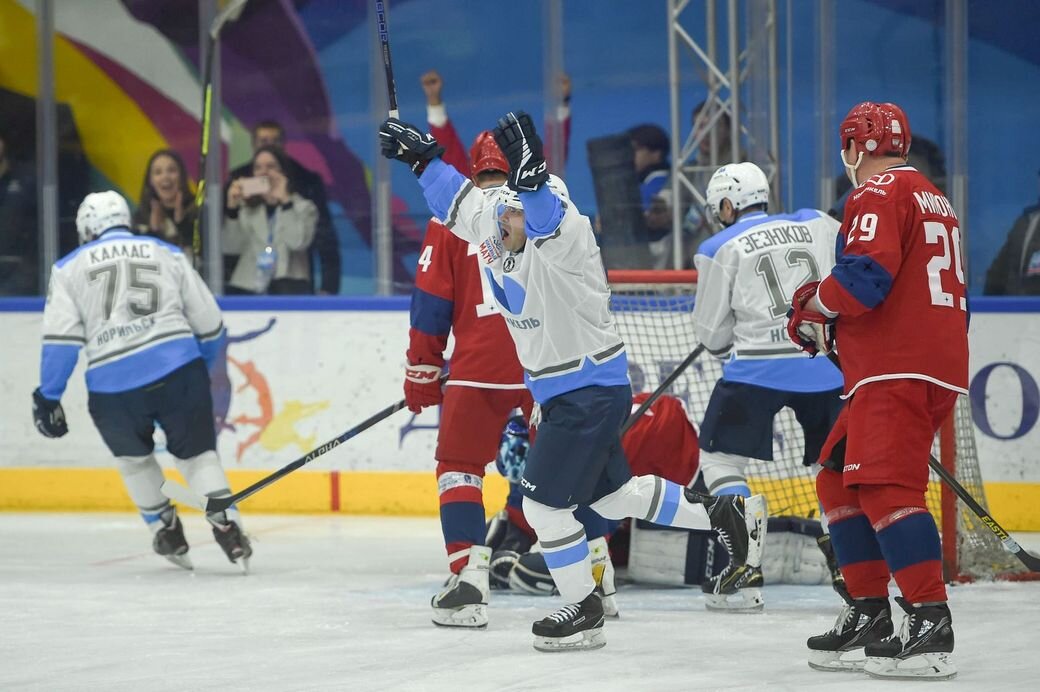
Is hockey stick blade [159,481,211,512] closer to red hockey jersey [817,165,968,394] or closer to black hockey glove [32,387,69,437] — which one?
black hockey glove [32,387,69,437]

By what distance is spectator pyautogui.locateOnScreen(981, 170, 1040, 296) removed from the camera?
265 inches

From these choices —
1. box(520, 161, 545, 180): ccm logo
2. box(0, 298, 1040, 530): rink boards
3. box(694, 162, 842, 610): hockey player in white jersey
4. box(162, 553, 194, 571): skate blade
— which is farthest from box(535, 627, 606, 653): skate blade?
box(0, 298, 1040, 530): rink boards

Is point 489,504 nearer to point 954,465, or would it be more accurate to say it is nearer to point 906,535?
point 954,465

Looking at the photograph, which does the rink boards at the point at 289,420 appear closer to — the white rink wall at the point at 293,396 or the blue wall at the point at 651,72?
the white rink wall at the point at 293,396

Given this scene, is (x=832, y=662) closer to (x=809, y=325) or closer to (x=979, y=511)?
(x=809, y=325)

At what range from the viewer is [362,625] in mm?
4188

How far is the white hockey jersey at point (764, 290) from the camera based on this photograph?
438cm

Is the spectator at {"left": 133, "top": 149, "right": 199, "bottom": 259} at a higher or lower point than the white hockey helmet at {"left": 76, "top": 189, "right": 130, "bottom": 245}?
higher

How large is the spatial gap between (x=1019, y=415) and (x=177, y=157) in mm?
4853

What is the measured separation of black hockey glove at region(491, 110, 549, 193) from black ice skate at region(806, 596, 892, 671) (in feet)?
4.03

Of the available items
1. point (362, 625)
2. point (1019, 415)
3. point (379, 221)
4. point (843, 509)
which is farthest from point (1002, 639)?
point (379, 221)

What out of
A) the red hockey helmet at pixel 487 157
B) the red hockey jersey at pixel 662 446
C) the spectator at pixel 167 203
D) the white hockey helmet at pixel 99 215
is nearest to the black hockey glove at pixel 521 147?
the red hockey helmet at pixel 487 157

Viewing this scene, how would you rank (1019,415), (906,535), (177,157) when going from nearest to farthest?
(906,535), (1019,415), (177,157)

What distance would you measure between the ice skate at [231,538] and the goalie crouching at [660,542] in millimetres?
929
